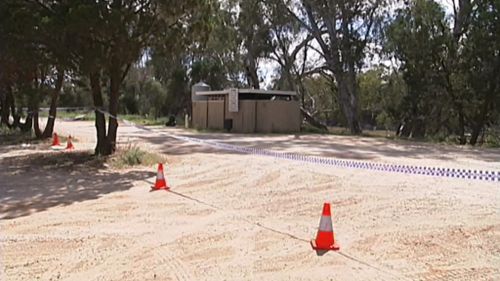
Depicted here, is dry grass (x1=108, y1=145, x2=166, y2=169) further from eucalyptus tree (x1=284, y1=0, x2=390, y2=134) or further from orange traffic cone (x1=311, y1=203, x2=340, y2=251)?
eucalyptus tree (x1=284, y1=0, x2=390, y2=134)

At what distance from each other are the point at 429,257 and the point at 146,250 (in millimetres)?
3186

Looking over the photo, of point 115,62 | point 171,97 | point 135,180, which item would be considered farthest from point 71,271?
point 171,97

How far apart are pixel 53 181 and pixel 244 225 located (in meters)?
5.85

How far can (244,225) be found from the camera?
709cm

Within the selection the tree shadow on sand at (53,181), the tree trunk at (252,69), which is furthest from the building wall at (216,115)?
the tree shadow on sand at (53,181)

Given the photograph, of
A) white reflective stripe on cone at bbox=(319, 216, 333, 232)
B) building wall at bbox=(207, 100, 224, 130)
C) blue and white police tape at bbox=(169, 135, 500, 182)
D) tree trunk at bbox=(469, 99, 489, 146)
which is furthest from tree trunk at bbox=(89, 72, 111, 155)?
tree trunk at bbox=(469, 99, 489, 146)

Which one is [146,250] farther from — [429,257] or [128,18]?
[128,18]

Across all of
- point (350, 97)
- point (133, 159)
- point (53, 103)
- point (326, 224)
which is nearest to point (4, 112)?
point (53, 103)

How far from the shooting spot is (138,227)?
698 cm

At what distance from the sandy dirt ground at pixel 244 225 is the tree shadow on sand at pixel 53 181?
4 cm

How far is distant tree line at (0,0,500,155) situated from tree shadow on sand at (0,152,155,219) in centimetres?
148

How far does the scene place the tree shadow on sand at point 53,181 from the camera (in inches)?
347

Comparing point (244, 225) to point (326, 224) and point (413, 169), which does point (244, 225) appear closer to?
point (326, 224)

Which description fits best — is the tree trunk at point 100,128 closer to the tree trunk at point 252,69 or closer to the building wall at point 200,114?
the building wall at point 200,114
